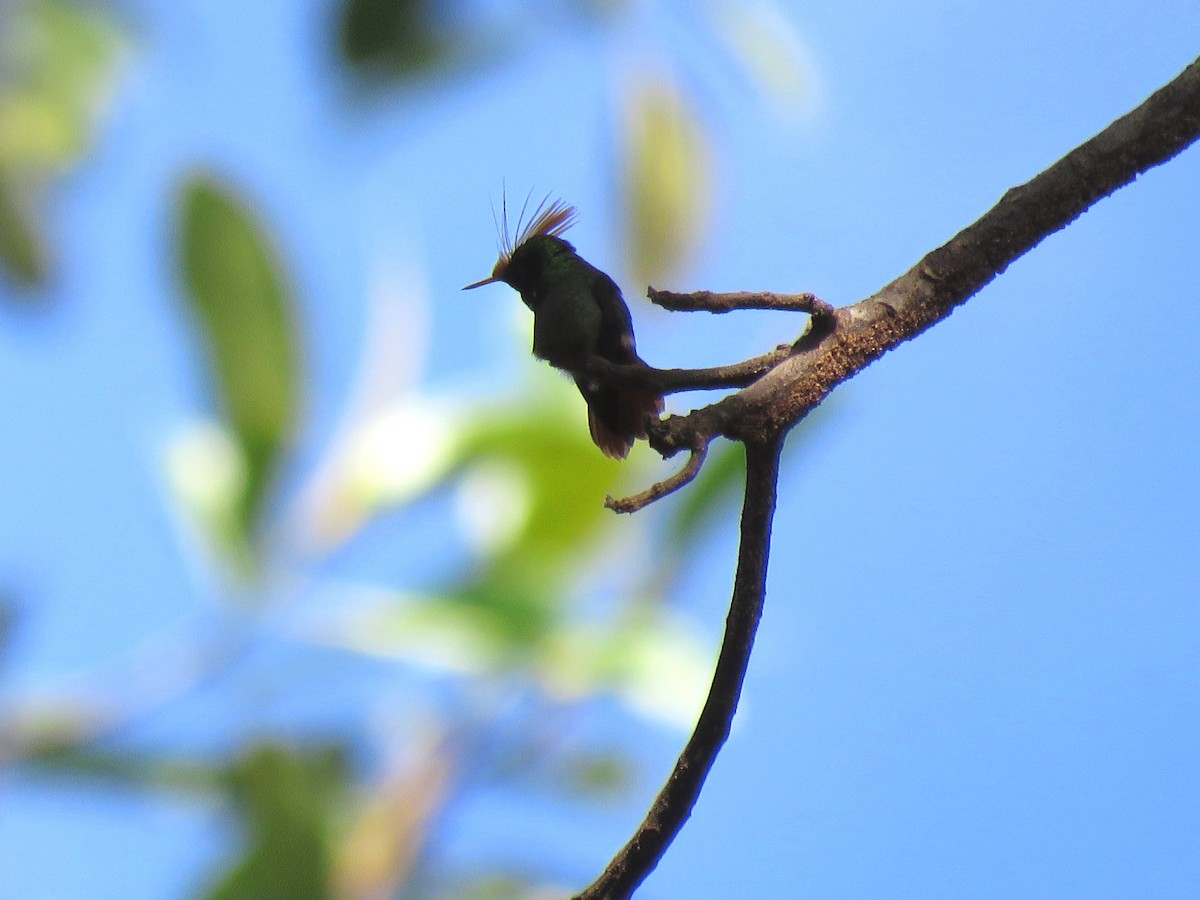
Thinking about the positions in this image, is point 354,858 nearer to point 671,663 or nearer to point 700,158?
point 671,663

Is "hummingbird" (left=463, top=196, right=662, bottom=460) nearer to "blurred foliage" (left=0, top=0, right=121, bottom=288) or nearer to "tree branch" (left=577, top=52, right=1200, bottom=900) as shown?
"tree branch" (left=577, top=52, right=1200, bottom=900)

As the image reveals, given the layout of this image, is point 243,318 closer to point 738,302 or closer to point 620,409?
point 620,409

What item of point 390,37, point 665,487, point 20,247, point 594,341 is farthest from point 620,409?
point 20,247

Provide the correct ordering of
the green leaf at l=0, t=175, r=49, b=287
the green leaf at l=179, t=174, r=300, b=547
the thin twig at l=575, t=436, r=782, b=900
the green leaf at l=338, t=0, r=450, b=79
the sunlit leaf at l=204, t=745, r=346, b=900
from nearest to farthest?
1. the thin twig at l=575, t=436, r=782, b=900
2. the sunlit leaf at l=204, t=745, r=346, b=900
3. the green leaf at l=179, t=174, r=300, b=547
4. the green leaf at l=338, t=0, r=450, b=79
5. the green leaf at l=0, t=175, r=49, b=287

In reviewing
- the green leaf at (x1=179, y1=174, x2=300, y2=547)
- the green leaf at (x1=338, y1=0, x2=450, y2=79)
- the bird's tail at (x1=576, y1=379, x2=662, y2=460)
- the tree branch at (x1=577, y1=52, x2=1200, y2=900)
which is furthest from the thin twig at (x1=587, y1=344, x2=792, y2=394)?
the green leaf at (x1=338, y1=0, x2=450, y2=79)

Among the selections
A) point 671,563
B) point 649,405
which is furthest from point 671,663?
point 649,405

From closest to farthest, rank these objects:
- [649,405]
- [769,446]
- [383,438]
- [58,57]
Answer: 1. [769,446]
2. [649,405]
3. [383,438]
4. [58,57]
